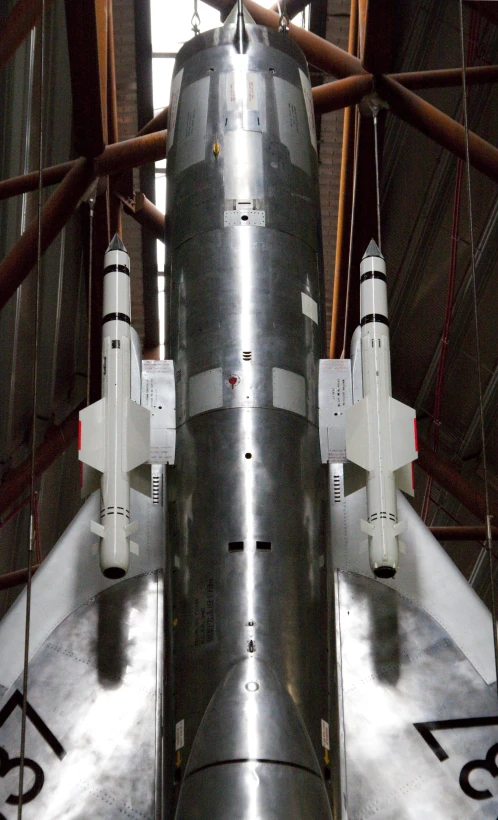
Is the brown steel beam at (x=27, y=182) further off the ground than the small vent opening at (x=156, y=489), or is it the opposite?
the brown steel beam at (x=27, y=182)

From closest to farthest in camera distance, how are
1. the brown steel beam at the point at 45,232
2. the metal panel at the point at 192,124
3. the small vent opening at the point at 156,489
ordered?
the small vent opening at the point at 156,489 < the metal panel at the point at 192,124 < the brown steel beam at the point at 45,232

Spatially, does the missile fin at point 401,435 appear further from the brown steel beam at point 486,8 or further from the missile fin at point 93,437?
the brown steel beam at point 486,8

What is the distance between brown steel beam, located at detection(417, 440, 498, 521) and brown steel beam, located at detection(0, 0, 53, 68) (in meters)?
8.00

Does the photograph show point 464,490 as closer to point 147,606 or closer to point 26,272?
point 26,272

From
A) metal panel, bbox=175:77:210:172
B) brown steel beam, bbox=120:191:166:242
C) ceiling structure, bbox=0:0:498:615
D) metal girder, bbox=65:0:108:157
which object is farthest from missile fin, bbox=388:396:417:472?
brown steel beam, bbox=120:191:166:242

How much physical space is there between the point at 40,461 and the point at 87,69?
22.9 feet

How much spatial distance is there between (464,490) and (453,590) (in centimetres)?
759

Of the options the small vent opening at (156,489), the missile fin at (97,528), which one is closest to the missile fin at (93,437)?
the missile fin at (97,528)

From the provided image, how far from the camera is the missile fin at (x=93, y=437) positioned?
11.3m

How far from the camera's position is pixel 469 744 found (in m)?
11.4

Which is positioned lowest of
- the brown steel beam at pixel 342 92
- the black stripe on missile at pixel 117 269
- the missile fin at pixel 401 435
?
the missile fin at pixel 401 435

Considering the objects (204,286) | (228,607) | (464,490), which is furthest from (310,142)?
(464,490)

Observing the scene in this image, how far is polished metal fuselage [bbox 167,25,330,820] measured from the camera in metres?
10.0

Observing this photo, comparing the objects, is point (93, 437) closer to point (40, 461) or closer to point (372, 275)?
point (372, 275)
